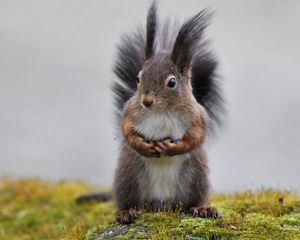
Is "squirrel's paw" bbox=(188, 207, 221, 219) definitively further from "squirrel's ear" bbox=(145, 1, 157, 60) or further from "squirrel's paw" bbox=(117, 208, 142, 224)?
"squirrel's ear" bbox=(145, 1, 157, 60)

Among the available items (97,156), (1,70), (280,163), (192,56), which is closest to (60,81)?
(1,70)

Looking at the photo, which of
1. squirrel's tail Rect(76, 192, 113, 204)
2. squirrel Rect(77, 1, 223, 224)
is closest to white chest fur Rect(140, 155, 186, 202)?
squirrel Rect(77, 1, 223, 224)

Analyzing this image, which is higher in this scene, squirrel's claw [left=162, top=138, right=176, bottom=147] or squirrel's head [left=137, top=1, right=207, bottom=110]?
squirrel's head [left=137, top=1, right=207, bottom=110]

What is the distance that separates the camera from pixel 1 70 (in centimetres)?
1521

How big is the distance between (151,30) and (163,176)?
3.46 feet

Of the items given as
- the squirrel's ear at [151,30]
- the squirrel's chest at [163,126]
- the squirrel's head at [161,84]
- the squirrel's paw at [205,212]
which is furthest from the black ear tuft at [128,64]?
the squirrel's paw at [205,212]

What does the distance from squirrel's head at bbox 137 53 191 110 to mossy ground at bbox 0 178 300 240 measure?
802 millimetres

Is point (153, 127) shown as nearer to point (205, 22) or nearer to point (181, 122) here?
point (181, 122)

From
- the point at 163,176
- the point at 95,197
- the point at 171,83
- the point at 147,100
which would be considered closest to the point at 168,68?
the point at 171,83

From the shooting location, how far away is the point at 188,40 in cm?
538

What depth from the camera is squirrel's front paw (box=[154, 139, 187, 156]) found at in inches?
203

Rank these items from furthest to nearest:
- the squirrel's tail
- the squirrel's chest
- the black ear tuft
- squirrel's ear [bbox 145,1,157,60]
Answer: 1. the squirrel's tail
2. the black ear tuft
3. squirrel's ear [bbox 145,1,157,60]
4. the squirrel's chest

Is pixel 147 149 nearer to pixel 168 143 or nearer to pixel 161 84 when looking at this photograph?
pixel 168 143

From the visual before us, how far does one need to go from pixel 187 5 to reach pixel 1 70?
154 inches
